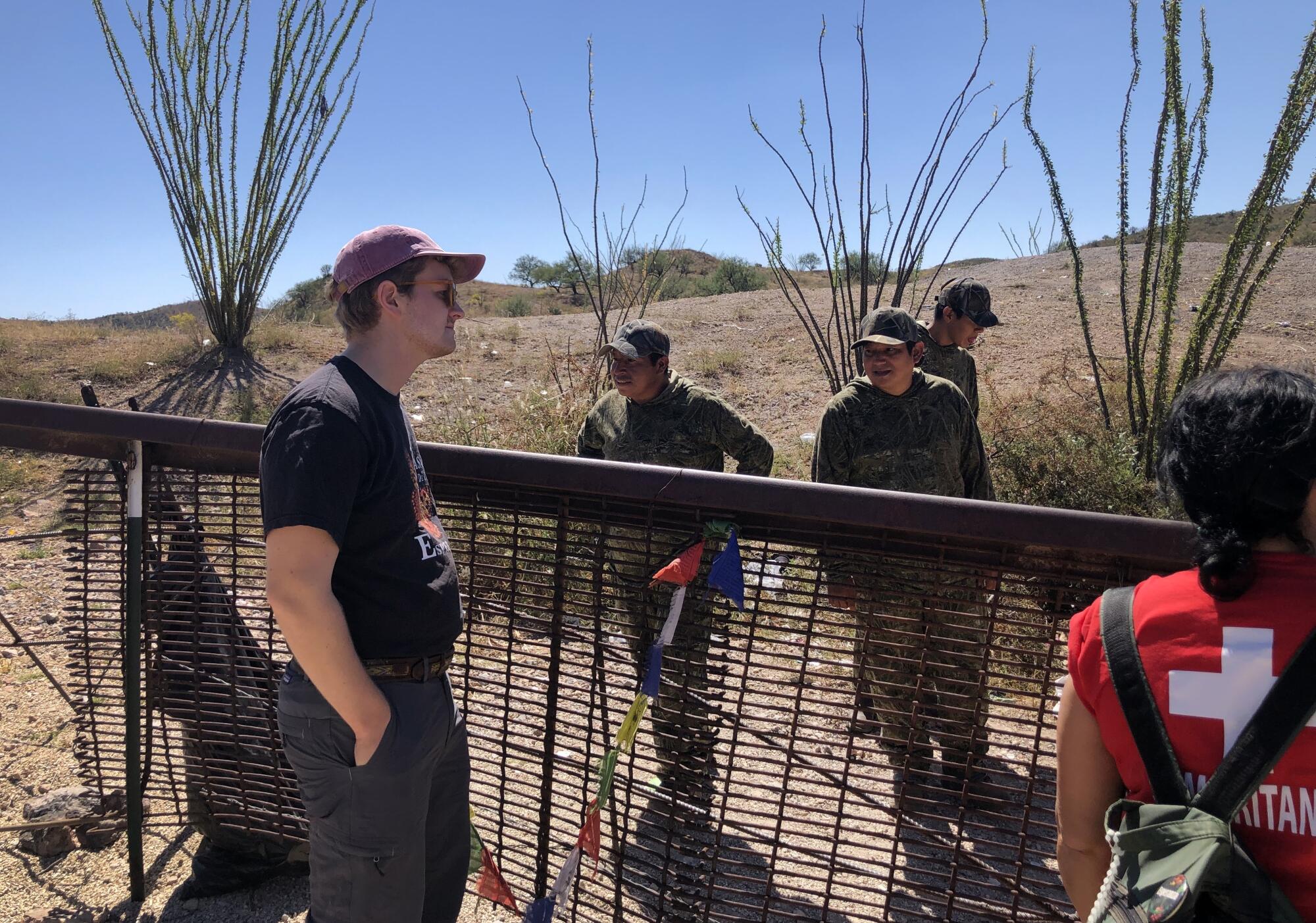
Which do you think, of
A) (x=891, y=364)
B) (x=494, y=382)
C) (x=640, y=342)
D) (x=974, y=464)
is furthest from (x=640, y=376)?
(x=494, y=382)

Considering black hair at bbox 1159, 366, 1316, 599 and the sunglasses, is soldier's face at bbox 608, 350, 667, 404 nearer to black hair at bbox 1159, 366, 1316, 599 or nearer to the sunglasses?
the sunglasses

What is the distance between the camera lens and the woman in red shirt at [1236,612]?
3.80ft

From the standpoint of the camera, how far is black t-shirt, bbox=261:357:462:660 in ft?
5.34

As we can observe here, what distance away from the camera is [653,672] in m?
2.12

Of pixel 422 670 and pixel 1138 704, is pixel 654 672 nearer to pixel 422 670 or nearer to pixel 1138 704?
pixel 422 670

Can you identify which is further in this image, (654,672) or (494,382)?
(494,382)

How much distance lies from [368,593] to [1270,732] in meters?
1.56

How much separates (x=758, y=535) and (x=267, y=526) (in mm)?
1088

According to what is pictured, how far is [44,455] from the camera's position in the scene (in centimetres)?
854

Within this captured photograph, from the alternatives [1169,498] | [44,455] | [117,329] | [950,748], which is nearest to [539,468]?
[950,748]

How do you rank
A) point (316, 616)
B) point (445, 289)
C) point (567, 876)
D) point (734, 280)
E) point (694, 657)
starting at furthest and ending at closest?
1. point (734, 280)
2. point (694, 657)
3. point (567, 876)
4. point (445, 289)
5. point (316, 616)

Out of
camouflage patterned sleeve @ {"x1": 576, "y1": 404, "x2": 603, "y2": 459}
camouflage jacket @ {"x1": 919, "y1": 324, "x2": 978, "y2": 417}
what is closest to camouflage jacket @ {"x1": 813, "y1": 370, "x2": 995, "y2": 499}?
camouflage patterned sleeve @ {"x1": 576, "y1": 404, "x2": 603, "y2": 459}

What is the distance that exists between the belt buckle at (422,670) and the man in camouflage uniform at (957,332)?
12.5 ft

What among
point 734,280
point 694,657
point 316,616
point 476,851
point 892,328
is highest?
point 734,280
